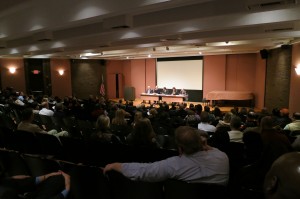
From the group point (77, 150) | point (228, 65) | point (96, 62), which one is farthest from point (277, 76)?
point (96, 62)

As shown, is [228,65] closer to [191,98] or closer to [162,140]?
[191,98]

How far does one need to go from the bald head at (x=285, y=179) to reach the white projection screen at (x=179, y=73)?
15.0m

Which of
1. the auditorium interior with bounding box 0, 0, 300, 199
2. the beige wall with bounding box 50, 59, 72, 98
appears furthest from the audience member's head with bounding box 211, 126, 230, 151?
the beige wall with bounding box 50, 59, 72, 98

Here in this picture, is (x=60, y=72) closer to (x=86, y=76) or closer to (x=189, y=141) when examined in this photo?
(x=86, y=76)

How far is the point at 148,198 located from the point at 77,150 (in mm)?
1646

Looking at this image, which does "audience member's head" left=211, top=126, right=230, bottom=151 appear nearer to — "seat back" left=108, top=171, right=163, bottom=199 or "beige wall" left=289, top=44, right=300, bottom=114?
"seat back" left=108, top=171, right=163, bottom=199

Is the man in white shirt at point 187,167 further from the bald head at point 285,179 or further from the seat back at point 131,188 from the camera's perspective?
the bald head at point 285,179

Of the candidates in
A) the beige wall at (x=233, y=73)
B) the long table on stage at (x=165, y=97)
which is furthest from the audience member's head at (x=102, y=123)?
the beige wall at (x=233, y=73)

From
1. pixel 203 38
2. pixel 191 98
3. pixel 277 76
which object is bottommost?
pixel 191 98

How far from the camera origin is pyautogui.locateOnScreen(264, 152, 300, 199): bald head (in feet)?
2.31

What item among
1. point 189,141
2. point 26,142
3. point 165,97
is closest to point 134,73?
point 165,97

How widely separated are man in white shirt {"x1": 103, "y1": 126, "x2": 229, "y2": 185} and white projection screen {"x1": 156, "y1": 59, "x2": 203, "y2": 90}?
45.3 ft

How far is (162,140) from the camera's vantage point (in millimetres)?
4059

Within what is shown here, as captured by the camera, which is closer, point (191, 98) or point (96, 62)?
point (191, 98)
